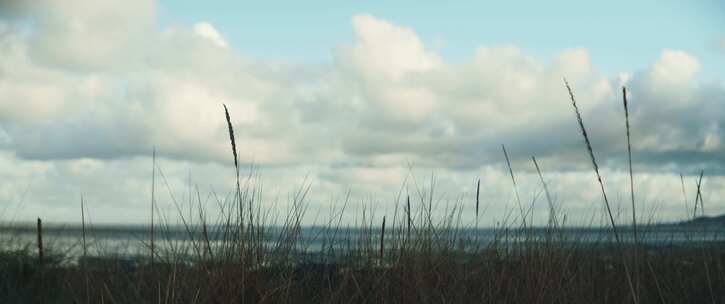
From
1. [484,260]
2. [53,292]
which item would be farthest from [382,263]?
[53,292]

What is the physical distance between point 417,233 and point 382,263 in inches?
10.6

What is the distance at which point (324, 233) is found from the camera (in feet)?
13.0

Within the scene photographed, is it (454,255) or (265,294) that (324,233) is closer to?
(454,255)

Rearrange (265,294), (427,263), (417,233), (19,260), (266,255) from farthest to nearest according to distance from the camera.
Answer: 1. (19,260)
2. (417,233)
3. (427,263)
4. (266,255)
5. (265,294)

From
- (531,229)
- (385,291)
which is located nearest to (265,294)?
(385,291)

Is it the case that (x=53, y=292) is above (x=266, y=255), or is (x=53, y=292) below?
below

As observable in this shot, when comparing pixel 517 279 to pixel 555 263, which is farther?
pixel 555 263

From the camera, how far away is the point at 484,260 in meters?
4.02

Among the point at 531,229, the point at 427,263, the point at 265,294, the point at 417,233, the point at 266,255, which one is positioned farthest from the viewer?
the point at 531,229

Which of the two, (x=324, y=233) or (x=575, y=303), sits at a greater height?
(x=324, y=233)

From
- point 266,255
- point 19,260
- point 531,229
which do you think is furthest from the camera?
point 19,260

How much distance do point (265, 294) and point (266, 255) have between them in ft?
1.53

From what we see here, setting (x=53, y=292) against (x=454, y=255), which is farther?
(x=53, y=292)

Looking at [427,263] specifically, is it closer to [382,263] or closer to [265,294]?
[382,263]
